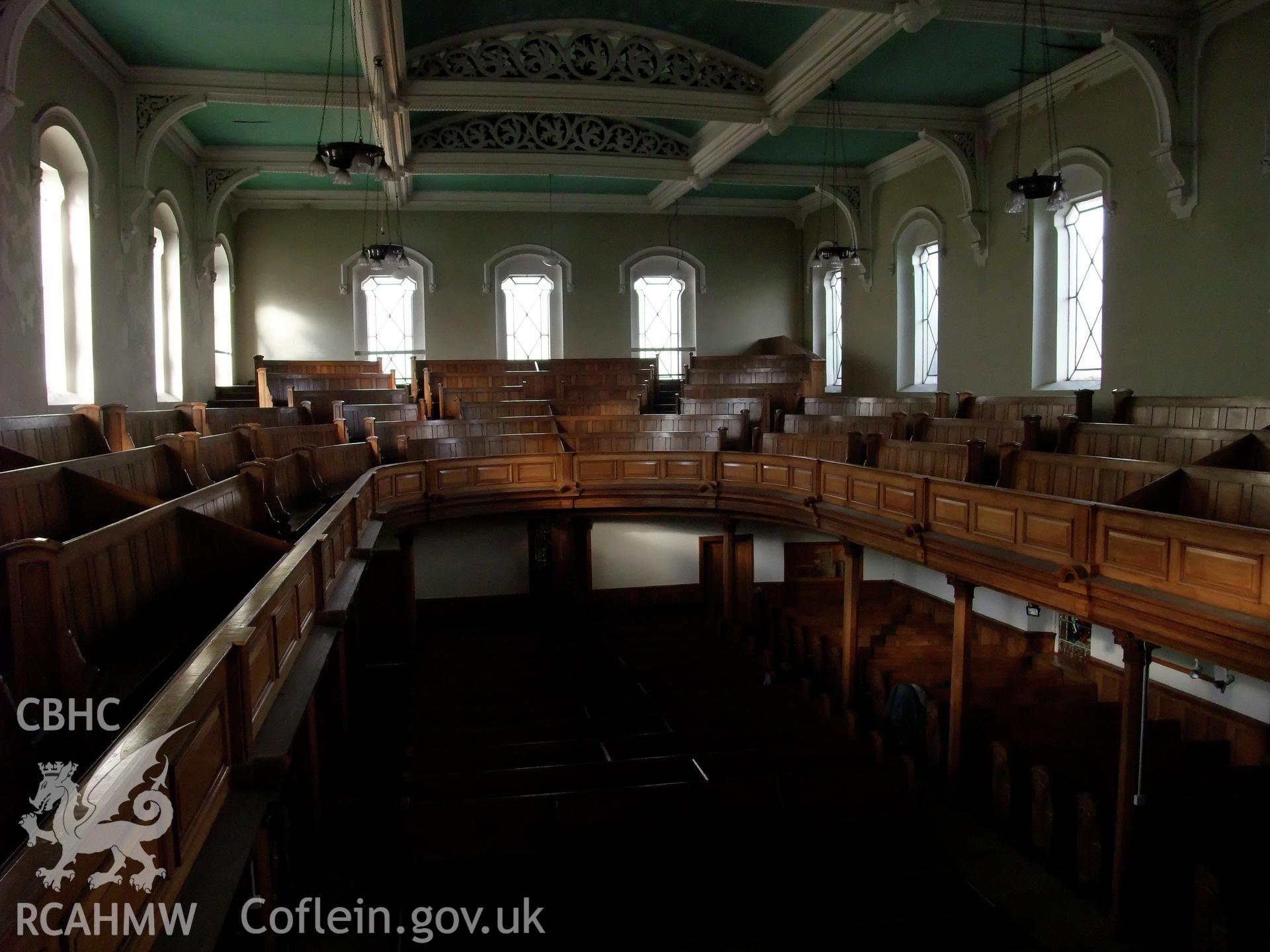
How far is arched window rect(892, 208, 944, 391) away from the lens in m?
13.1

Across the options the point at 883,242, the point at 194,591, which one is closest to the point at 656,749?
the point at 194,591

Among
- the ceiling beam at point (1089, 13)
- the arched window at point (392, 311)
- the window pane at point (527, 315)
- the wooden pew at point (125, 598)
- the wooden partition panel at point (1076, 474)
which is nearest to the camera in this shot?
the wooden pew at point (125, 598)

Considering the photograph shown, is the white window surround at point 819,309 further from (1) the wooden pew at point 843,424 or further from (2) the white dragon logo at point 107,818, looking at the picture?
(2) the white dragon logo at point 107,818

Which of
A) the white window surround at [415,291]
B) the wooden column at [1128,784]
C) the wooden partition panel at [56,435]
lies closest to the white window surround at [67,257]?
the wooden partition panel at [56,435]

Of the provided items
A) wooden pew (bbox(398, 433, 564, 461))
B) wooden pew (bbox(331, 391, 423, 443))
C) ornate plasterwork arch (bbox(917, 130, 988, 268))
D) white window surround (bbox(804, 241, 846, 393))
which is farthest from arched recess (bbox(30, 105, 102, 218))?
white window surround (bbox(804, 241, 846, 393))

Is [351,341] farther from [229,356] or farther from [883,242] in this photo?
[883,242]

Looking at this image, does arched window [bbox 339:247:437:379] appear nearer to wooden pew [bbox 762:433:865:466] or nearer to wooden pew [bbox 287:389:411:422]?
wooden pew [bbox 287:389:411:422]

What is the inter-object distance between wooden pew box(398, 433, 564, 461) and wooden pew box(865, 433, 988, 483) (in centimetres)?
370

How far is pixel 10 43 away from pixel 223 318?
8728mm

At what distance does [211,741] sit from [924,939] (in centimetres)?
463

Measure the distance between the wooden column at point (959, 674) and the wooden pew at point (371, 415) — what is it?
21.6 feet

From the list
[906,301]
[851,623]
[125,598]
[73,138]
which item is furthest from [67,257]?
[906,301]

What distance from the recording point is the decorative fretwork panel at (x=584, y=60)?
32.1 ft

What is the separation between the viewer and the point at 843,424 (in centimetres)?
1033
